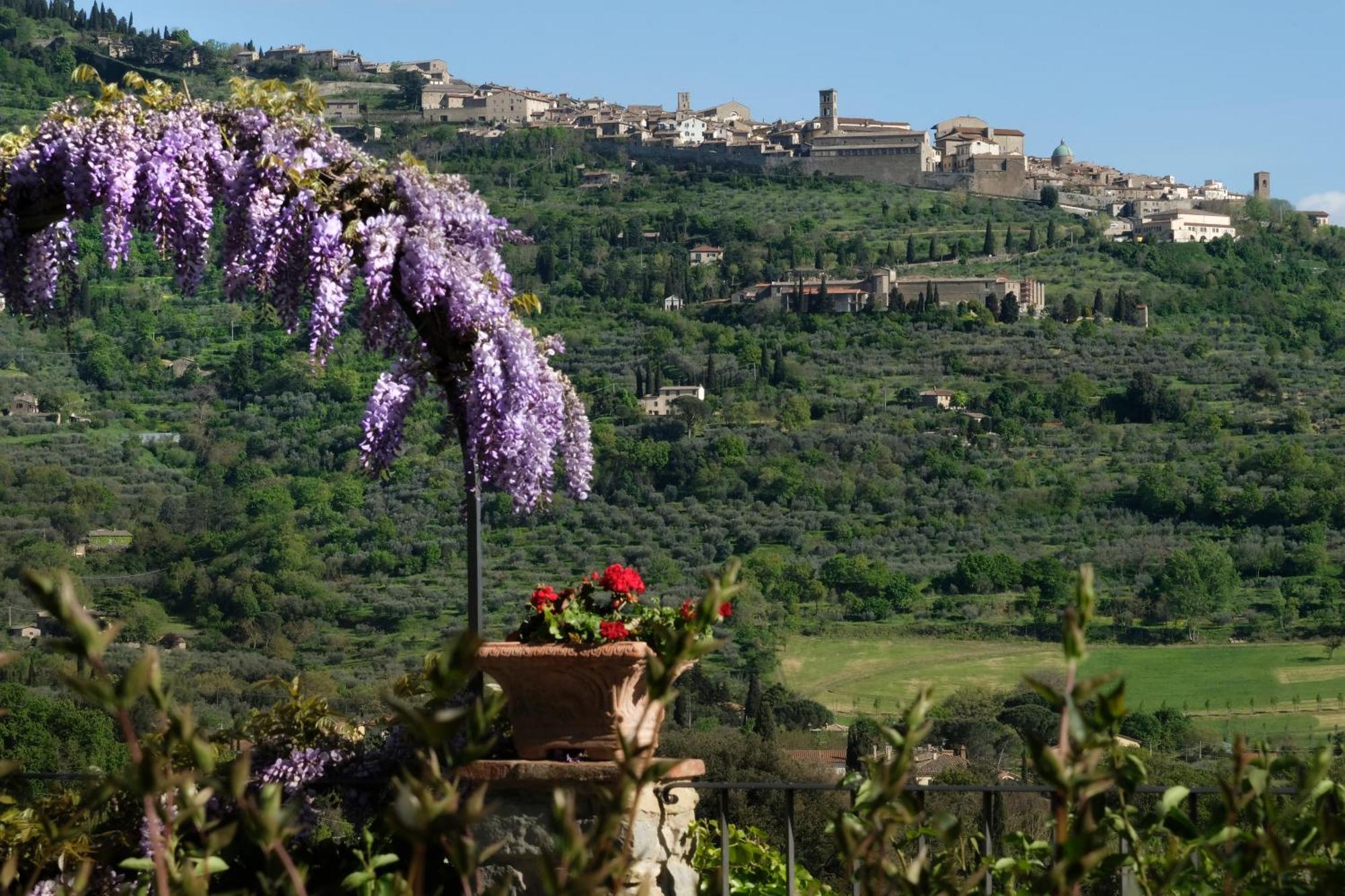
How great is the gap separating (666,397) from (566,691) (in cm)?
6887

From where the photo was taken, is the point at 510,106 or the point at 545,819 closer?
the point at 545,819

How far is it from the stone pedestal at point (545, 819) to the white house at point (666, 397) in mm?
67053

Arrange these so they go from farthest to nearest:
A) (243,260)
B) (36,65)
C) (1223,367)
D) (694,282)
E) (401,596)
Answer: (36,65)
(694,282)
(1223,367)
(401,596)
(243,260)

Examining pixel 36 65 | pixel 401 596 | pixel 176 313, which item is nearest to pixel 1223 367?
pixel 401 596

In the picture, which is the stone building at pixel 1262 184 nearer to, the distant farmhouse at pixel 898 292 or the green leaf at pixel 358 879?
the distant farmhouse at pixel 898 292

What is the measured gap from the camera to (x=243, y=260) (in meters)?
4.76

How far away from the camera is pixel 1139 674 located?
48656 mm

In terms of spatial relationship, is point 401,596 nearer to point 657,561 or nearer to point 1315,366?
point 657,561

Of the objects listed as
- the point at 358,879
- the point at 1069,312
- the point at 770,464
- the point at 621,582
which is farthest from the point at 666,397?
the point at 358,879

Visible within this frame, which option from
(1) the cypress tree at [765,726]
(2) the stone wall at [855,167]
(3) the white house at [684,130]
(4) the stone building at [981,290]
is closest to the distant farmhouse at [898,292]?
(4) the stone building at [981,290]

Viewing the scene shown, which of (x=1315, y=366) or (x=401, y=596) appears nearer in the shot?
(x=401, y=596)

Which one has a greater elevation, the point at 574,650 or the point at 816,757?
the point at 574,650

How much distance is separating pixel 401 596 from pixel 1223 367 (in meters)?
36.4

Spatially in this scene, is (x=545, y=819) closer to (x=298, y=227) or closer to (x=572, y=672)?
(x=572, y=672)
